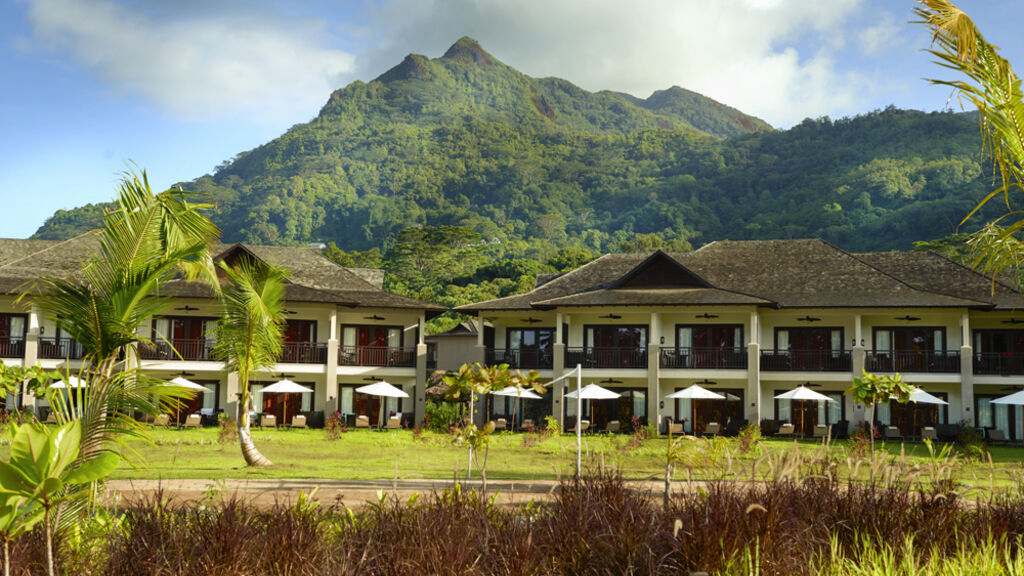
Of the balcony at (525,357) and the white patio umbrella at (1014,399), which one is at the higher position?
the balcony at (525,357)

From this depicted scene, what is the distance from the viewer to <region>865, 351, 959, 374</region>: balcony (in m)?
30.3

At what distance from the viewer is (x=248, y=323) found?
18.3m

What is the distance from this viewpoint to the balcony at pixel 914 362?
3028 centimetres

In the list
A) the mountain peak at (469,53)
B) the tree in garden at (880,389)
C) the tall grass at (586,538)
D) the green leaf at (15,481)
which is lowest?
the tall grass at (586,538)

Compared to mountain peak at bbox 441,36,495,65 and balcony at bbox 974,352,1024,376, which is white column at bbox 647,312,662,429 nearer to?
balcony at bbox 974,352,1024,376

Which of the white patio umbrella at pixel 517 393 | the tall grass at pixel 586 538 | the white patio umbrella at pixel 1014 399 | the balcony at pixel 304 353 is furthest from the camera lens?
the balcony at pixel 304 353

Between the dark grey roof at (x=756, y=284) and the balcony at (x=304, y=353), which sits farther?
Answer: the balcony at (x=304, y=353)

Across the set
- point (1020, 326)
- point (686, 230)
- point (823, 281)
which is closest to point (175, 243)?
point (823, 281)

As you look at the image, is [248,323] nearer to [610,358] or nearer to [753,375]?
[610,358]

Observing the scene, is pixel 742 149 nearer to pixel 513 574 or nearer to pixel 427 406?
pixel 427 406

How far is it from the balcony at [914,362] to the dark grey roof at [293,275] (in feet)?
54.1

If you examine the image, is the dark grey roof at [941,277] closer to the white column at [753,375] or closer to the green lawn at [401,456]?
the green lawn at [401,456]

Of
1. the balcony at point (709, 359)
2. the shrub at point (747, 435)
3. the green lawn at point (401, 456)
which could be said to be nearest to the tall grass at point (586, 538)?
the green lawn at point (401, 456)

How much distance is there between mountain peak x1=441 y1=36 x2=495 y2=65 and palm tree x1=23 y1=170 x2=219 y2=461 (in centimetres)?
17100
